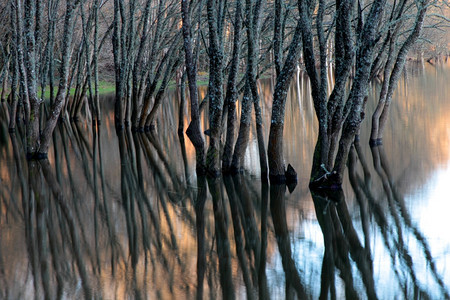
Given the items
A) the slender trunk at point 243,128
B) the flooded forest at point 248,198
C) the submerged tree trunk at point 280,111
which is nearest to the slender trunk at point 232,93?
the flooded forest at point 248,198

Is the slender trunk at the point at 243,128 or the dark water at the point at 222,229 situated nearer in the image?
the dark water at the point at 222,229

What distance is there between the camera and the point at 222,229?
1011cm

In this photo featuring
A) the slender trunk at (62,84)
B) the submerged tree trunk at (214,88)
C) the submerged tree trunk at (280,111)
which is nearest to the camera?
the submerged tree trunk at (280,111)

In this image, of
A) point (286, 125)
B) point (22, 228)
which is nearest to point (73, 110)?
point (286, 125)

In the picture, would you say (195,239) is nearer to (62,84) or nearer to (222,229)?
(222,229)

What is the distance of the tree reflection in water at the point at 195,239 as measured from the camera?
7359 mm

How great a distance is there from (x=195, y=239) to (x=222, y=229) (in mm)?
698

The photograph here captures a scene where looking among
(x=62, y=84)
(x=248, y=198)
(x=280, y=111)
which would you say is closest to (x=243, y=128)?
(x=280, y=111)

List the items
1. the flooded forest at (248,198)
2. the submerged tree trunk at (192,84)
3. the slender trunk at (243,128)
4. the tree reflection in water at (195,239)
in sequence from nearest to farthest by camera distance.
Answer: the tree reflection in water at (195,239)
the flooded forest at (248,198)
the slender trunk at (243,128)
the submerged tree trunk at (192,84)

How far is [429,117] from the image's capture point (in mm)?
24469

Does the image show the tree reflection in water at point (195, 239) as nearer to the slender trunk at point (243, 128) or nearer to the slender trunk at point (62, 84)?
the slender trunk at point (243, 128)

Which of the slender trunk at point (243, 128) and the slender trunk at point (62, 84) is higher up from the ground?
the slender trunk at point (62, 84)

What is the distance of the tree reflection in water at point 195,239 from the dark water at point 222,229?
26mm

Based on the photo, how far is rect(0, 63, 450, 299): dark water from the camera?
7434 millimetres
